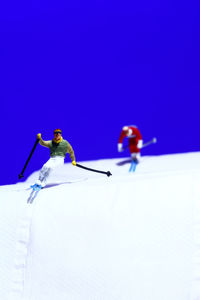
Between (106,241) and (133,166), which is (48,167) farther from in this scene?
(133,166)

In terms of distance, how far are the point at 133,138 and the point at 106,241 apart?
516mm

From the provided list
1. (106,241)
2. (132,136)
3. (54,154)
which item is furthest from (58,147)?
(132,136)

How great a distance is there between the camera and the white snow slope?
27.7 inches

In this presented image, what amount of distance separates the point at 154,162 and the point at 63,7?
839mm

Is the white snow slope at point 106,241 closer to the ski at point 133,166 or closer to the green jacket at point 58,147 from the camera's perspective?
the green jacket at point 58,147

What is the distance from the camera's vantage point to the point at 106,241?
74cm

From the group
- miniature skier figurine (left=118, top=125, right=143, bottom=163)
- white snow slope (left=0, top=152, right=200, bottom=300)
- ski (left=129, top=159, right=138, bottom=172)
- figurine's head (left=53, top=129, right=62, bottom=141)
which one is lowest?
white snow slope (left=0, top=152, right=200, bottom=300)

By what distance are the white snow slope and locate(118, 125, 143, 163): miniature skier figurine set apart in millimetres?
368

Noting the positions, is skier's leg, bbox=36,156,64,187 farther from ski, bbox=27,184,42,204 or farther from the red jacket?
the red jacket

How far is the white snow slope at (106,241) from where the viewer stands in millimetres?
705

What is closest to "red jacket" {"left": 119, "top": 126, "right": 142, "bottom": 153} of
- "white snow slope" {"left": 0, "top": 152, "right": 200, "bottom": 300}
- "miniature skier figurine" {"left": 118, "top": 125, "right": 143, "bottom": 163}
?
"miniature skier figurine" {"left": 118, "top": 125, "right": 143, "bottom": 163}

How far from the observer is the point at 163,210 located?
741mm

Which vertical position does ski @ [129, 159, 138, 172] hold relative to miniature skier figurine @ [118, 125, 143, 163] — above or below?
below

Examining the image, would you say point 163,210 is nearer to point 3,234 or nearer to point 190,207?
point 190,207
